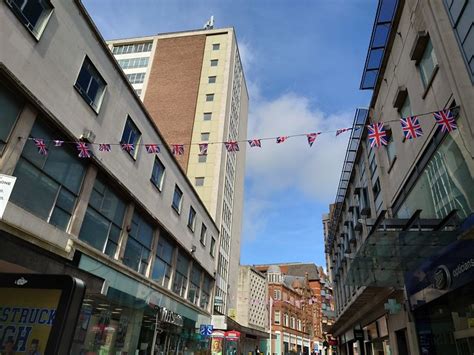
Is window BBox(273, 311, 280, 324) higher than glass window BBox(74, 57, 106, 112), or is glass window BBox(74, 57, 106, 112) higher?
glass window BBox(74, 57, 106, 112)

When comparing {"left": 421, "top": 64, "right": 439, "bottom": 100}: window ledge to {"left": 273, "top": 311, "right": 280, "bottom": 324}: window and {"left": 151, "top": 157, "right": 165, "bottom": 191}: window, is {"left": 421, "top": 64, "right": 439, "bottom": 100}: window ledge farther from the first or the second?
{"left": 273, "top": 311, "right": 280, "bottom": 324}: window

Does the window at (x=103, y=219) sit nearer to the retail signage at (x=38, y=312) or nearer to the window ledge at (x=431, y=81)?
the retail signage at (x=38, y=312)

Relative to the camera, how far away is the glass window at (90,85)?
12.5 m

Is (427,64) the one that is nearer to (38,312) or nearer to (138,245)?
(38,312)

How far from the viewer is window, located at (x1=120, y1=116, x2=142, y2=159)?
15.9 metres

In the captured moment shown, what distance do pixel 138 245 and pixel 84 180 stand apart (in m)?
5.60

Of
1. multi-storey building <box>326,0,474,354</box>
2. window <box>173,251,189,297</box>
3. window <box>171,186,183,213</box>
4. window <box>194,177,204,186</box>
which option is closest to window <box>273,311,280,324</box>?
window <box>194,177,204,186</box>

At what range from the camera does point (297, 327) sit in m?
70.8

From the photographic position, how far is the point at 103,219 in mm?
14023

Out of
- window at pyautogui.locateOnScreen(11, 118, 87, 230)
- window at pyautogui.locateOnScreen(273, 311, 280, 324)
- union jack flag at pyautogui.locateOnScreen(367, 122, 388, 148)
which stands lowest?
window at pyautogui.locateOnScreen(11, 118, 87, 230)

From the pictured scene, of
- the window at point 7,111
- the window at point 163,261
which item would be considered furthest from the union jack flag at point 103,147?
the window at point 163,261

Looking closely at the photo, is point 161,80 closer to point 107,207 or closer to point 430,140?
point 107,207

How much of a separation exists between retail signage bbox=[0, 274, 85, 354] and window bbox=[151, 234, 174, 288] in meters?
12.7

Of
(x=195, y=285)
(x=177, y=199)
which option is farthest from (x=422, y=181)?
(x=195, y=285)
